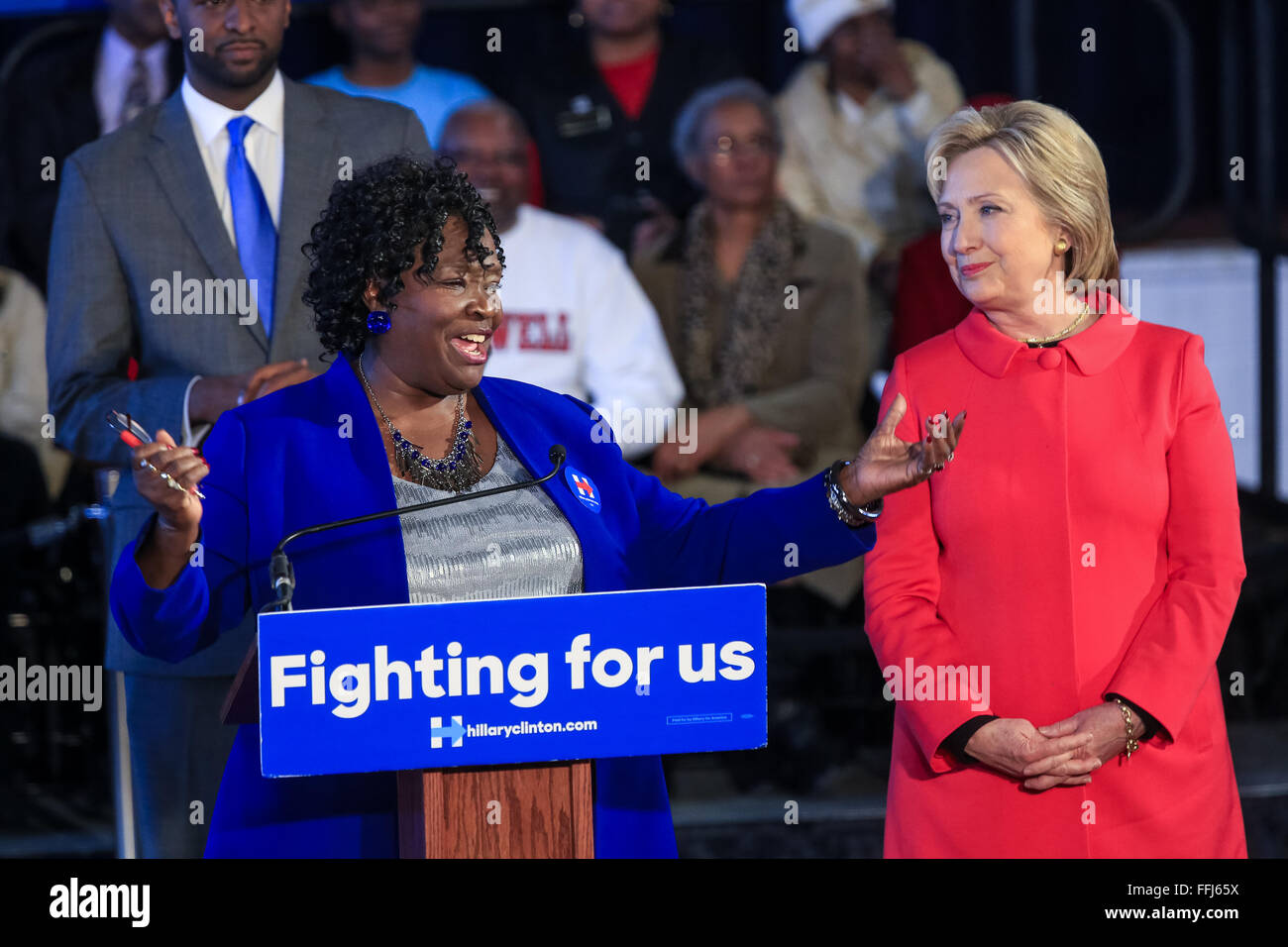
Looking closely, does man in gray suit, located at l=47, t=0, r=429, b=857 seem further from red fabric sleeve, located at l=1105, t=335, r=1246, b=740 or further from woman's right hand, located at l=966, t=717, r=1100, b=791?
red fabric sleeve, located at l=1105, t=335, r=1246, b=740

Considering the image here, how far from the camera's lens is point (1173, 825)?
7.48ft

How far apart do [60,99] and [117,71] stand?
0.17 m

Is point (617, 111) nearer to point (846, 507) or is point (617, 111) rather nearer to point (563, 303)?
point (563, 303)

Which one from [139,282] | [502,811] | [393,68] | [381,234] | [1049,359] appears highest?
[393,68]

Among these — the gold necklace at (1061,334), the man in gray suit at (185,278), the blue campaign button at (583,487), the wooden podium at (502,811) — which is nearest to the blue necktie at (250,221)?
the man in gray suit at (185,278)

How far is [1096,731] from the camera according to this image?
222cm

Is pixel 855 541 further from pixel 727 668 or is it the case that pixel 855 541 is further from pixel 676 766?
pixel 676 766

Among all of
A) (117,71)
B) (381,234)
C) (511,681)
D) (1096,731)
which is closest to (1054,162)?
(1096,731)

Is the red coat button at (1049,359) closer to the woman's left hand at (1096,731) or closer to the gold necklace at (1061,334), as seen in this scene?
the gold necklace at (1061,334)

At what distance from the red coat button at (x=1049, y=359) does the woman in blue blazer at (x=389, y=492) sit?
0.28m

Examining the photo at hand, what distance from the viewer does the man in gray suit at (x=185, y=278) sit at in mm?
2832
